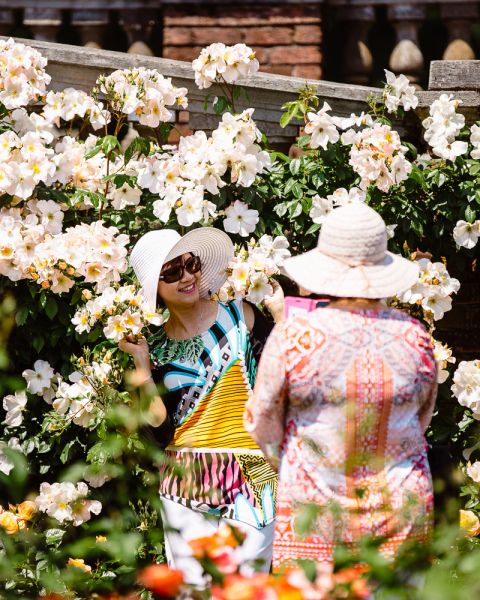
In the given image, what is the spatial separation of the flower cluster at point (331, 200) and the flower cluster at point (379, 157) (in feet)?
0.22

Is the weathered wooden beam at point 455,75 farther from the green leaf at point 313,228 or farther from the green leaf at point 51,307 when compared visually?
the green leaf at point 51,307

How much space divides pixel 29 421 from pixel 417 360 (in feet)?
7.18

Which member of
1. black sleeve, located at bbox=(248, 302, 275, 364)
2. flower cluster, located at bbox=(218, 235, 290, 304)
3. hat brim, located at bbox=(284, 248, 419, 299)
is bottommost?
black sleeve, located at bbox=(248, 302, 275, 364)

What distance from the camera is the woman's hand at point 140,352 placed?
4.01 meters

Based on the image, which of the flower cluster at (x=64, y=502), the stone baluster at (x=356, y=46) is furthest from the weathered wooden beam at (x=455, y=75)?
the flower cluster at (x=64, y=502)

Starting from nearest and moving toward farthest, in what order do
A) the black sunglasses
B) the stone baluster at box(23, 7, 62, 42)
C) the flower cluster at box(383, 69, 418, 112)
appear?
the black sunglasses → the flower cluster at box(383, 69, 418, 112) → the stone baluster at box(23, 7, 62, 42)

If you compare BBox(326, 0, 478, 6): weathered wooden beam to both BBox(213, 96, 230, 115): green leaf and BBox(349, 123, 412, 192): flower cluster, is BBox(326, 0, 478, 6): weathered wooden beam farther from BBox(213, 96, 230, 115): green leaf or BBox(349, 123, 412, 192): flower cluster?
BBox(349, 123, 412, 192): flower cluster

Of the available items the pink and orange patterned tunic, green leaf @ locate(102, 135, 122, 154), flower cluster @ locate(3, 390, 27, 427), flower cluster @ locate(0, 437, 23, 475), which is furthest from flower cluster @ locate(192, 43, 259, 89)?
the pink and orange patterned tunic

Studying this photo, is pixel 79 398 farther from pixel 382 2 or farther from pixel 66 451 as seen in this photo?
pixel 382 2

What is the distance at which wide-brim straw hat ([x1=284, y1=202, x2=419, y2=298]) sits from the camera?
3.22m

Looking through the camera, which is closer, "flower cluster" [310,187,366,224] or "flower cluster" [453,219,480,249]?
"flower cluster" [310,187,366,224]

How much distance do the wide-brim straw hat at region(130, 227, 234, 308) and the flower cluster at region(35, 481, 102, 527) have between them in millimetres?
977

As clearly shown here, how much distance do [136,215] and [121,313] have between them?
833 millimetres

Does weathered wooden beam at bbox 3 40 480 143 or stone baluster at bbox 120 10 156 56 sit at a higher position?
stone baluster at bbox 120 10 156 56
